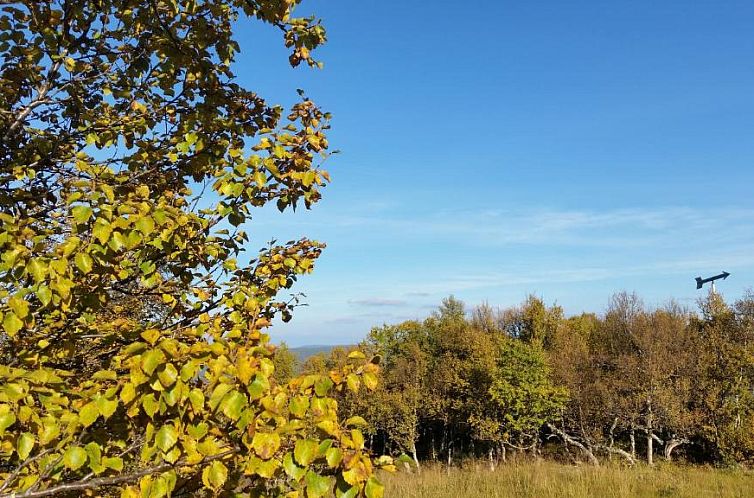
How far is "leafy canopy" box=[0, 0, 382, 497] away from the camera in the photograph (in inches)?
84.7

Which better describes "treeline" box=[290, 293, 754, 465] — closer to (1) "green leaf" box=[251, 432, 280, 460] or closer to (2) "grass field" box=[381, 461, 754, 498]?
(2) "grass field" box=[381, 461, 754, 498]

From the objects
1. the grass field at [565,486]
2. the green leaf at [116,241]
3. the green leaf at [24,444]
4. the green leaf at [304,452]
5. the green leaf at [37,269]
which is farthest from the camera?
the grass field at [565,486]

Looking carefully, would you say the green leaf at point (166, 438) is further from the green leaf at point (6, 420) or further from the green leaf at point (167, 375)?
the green leaf at point (6, 420)

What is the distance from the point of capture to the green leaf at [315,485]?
2037 millimetres

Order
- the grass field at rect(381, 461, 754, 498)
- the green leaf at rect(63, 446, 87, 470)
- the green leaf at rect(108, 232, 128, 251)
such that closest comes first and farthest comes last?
1. the green leaf at rect(63, 446, 87, 470)
2. the green leaf at rect(108, 232, 128, 251)
3. the grass field at rect(381, 461, 754, 498)

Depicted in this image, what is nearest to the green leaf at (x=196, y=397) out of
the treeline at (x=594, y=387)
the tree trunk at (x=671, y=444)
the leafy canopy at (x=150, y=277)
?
the leafy canopy at (x=150, y=277)

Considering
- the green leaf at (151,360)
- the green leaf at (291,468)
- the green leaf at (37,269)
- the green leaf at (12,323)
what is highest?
the green leaf at (37,269)

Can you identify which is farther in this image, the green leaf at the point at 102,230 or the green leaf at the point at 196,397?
the green leaf at the point at 102,230

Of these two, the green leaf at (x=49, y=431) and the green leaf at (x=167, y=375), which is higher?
the green leaf at (x=167, y=375)

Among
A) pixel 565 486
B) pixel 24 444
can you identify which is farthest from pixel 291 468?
pixel 565 486

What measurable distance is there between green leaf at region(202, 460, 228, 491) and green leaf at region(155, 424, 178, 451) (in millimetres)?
191

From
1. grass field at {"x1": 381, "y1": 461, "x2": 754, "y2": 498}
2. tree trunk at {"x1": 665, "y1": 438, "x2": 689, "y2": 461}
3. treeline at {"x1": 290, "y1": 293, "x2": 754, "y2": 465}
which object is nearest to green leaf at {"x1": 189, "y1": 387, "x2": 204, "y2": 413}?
grass field at {"x1": 381, "y1": 461, "x2": 754, "y2": 498}

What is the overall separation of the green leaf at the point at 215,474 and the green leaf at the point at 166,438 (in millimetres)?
191

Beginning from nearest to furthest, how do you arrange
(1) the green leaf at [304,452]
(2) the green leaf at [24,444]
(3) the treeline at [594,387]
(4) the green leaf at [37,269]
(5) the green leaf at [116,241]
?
(1) the green leaf at [304,452] → (2) the green leaf at [24,444] → (4) the green leaf at [37,269] → (5) the green leaf at [116,241] → (3) the treeline at [594,387]
